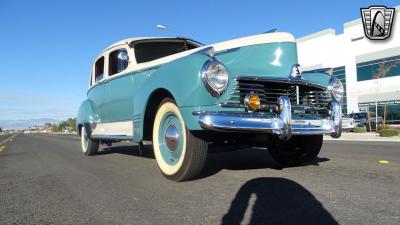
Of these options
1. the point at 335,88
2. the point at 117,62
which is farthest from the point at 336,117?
the point at 117,62

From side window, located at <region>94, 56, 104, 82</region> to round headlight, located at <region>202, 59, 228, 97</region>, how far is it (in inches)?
156

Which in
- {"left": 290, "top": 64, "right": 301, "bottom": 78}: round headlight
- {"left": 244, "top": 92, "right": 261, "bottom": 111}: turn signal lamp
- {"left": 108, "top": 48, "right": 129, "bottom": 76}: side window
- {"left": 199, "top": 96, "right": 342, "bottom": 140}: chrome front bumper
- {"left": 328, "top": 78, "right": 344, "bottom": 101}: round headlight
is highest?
{"left": 108, "top": 48, "right": 129, "bottom": 76}: side window

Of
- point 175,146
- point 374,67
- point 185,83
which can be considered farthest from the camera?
point 374,67

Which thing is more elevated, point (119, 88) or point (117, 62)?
point (117, 62)

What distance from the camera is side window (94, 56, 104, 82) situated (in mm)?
7770

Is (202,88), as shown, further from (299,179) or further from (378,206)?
(378,206)

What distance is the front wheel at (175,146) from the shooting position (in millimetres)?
4316

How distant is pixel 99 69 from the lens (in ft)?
26.3

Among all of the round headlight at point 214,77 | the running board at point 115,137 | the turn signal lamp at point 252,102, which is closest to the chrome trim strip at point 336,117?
the turn signal lamp at point 252,102

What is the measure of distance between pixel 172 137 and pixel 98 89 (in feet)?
11.5

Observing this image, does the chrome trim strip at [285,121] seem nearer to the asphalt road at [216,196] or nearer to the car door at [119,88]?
the asphalt road at [216,196]

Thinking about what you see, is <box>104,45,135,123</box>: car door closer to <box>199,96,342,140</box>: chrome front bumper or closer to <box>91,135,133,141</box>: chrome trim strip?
<box>91,135,133,141</box>: chrome trim strip

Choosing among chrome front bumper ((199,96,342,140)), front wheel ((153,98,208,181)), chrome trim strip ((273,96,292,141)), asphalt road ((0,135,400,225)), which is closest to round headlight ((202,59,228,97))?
chrome front bumper ((199,96,342,140))

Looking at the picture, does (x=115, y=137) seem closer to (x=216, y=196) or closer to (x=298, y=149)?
(x=298, y=149)
